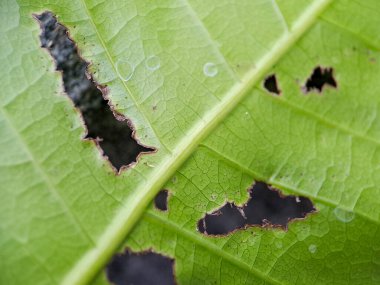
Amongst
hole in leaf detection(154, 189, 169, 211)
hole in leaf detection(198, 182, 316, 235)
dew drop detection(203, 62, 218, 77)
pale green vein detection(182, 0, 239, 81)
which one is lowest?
hole in leaf detection(198, 182, 316, 235)

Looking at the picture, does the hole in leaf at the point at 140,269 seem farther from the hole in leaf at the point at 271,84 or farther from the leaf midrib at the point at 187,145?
the hole in leaf at the point at 271,84

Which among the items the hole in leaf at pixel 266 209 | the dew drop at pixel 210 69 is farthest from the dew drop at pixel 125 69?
the hole in leaf at pixel 266 209

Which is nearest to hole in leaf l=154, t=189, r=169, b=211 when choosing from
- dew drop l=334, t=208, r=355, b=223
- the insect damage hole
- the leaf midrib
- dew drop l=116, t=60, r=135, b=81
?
the leaf midrib

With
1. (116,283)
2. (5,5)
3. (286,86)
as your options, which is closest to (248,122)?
(286,86)

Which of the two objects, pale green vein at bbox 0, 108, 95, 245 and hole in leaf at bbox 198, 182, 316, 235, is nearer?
pale green vein at bbox 0, 108, 95, 245

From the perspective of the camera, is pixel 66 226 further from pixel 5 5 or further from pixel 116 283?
pixel 5 5

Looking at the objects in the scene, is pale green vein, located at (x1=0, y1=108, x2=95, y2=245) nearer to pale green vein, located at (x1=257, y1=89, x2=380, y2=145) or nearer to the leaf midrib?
the leaf midrib
